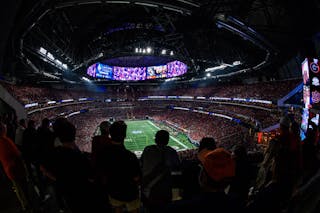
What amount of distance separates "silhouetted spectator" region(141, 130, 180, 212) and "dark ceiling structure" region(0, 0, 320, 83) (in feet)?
30.3

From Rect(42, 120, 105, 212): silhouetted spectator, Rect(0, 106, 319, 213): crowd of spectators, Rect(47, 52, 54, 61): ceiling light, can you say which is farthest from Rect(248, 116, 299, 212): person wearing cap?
Rect(47, 52, 54, 61): ceiling light

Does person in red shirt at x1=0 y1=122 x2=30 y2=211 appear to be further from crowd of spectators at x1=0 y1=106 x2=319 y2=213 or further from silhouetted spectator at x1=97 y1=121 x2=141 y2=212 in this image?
silhouetted spectator at x1=97 y1=121 x2=141 y2=212

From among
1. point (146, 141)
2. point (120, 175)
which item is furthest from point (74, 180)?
point (146, 141)

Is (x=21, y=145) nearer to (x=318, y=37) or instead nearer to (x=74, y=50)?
(x=318, y=37)

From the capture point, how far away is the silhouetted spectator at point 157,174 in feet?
11.0

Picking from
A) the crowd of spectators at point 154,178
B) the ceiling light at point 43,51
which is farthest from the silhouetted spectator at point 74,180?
the ceiling light at point 43,51

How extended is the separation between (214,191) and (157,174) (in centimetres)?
182

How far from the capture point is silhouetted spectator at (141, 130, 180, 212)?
3355mm

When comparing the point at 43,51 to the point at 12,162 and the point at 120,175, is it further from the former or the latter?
the point at 120,175

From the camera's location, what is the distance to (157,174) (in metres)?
3.35

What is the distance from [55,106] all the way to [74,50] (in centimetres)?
2094

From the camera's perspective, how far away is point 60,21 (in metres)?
16.1

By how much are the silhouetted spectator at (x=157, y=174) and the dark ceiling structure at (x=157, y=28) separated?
30.3 feet

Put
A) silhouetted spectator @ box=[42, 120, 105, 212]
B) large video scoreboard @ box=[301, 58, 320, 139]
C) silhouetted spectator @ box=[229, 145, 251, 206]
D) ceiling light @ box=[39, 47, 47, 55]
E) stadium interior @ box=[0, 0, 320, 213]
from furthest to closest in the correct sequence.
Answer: ceiling light @ box=[39, 47, 47, 55]
large video scoreboard @ box=[301, 58, 320, 139]
stadium interior @ box=[0, 0, 320, 213]
silhouetted spectator @ box=[229, 145, 251, 206]
silhouetted spectator @ box=[42, 120, 105, 212]
